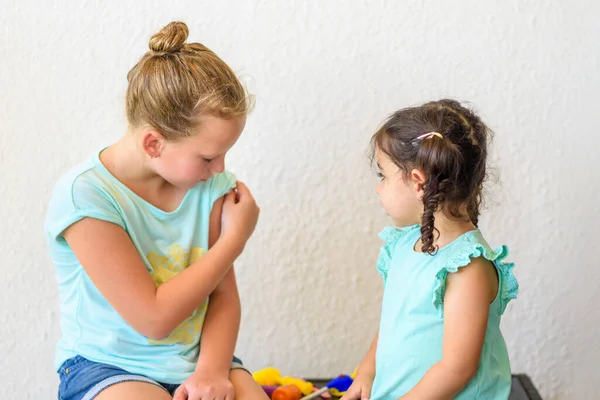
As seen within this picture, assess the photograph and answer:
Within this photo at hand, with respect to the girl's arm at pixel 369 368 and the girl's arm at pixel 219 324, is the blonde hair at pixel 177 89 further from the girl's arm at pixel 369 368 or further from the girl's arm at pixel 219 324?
the girl's arm at pixel 369 368

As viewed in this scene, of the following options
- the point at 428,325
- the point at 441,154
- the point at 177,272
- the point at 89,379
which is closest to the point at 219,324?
the point at 177,272

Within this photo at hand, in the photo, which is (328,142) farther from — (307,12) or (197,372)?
(197,372)

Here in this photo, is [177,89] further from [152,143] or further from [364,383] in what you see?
[364,383]

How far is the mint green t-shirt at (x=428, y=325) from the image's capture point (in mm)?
1091

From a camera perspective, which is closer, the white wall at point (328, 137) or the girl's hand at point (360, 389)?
the girl's hand at point (360, 389)

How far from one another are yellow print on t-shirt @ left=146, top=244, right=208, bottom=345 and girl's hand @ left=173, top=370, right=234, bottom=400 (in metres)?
0.07

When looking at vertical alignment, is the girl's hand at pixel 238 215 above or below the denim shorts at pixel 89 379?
above

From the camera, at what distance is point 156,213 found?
1.17m

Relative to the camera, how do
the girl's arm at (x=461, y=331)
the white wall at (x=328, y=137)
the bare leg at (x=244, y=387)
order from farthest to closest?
the white wall at (x=328, y=137)
the bare leg at (x=244, y=387)
the girl's arm at (x=461, y=331)

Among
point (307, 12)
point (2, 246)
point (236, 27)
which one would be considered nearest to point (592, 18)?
point (307, 12)

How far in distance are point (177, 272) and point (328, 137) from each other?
458mm

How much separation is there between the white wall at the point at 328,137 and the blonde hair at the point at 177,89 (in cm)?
36

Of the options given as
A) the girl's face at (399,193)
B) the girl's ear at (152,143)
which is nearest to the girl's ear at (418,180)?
the girl's face at (399,193)

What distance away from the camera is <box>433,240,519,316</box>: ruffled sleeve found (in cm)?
107
